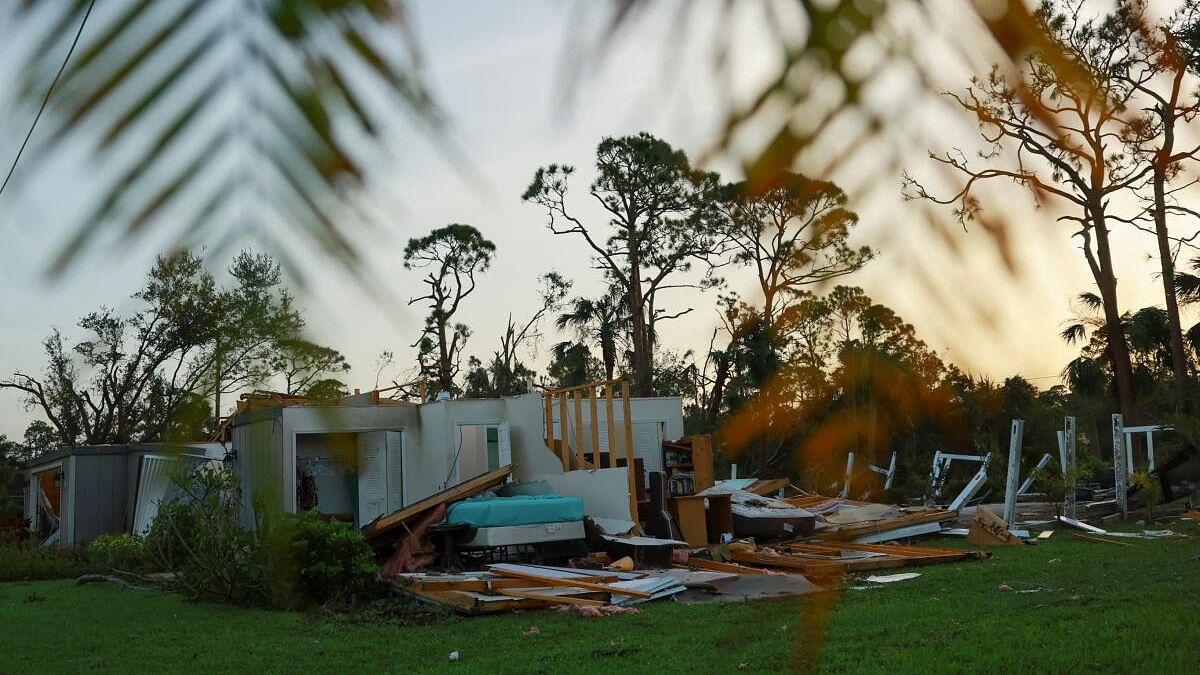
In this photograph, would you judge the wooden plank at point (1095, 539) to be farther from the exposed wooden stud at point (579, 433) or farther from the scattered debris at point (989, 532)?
the exposed wooden stud at point (579, 433)

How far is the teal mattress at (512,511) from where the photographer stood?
1245 centimetres

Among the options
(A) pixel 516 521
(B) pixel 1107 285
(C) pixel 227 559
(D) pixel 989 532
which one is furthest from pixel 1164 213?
(D) pixel 989 532

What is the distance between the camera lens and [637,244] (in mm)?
1094

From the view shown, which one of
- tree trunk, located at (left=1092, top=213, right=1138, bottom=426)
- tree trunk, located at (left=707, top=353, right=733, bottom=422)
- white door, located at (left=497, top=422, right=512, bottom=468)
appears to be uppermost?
white door, located at (left=497, top=422, right=512, bottom=468)

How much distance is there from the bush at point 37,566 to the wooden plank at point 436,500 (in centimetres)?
549

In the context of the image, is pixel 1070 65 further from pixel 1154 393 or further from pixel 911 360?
pixel 1154 393

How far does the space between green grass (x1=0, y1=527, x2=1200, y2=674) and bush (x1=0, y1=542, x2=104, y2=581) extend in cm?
485

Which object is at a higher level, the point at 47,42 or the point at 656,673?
the point at 47,42

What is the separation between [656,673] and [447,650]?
1.99 m

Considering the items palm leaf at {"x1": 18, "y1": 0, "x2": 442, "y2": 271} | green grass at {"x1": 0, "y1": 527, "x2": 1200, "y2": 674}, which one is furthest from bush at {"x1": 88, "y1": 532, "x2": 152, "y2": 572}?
palm leaf at {"x1": 18, "y1": 0, "x2": 442, "y2": 271}

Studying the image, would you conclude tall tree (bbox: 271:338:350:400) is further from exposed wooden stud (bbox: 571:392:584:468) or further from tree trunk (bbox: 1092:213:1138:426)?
exposed wooden stud (bbox: 571:392:584:468)

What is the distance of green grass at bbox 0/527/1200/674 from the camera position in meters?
6.23

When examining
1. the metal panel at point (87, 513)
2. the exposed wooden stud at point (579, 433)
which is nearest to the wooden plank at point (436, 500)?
the exposed wooden stud at point (579, 433)

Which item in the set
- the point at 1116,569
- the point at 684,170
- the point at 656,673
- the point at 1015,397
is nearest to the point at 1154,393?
the point at 1015,397
